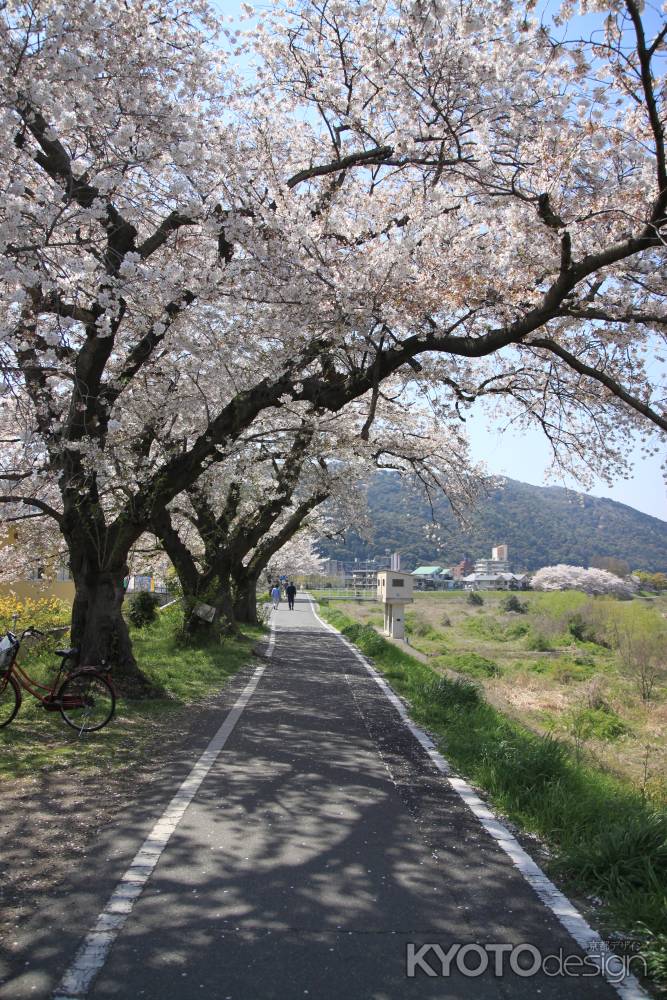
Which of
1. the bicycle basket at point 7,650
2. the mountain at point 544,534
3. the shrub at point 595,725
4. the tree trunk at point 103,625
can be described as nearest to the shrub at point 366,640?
the shrub at point 595,725

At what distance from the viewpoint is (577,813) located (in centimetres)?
559

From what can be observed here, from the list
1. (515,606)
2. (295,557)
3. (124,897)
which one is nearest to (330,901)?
(124,897)

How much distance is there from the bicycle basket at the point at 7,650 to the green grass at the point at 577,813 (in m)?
4.85

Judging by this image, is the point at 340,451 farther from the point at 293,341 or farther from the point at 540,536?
the point at 540,536

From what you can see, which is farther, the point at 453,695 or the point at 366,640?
the point at 366,640

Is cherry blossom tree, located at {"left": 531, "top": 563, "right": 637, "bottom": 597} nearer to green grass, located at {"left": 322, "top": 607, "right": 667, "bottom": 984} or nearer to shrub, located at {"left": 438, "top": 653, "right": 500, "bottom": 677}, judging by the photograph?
shrub, located at {"left": 438, "top": 653, "right": 500, "bottom": 677}

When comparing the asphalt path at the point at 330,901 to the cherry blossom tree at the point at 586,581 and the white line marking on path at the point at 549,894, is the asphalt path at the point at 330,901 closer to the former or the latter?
the white line marking on path at the point at 549,894

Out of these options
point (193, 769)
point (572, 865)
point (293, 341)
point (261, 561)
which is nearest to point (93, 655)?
point (193, 769)

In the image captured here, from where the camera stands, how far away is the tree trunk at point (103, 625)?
36.0ft

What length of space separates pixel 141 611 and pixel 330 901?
67.3ft

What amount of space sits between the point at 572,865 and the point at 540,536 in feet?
381

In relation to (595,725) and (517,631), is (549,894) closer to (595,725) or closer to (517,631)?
(595,725)

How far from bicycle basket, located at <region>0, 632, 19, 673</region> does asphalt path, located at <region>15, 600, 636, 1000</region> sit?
2.79m

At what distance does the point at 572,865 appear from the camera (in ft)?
15.4
